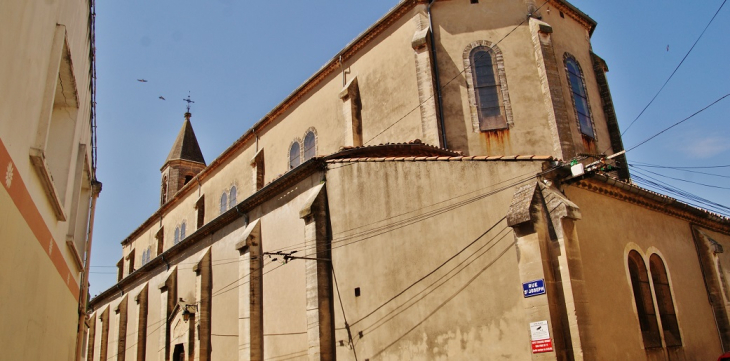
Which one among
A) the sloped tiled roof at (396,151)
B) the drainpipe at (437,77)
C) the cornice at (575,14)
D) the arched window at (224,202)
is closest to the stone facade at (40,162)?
the sloped tiled roof at (396,151)

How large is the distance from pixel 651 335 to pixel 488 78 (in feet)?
30.6

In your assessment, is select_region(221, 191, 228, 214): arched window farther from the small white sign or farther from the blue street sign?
the small white sign

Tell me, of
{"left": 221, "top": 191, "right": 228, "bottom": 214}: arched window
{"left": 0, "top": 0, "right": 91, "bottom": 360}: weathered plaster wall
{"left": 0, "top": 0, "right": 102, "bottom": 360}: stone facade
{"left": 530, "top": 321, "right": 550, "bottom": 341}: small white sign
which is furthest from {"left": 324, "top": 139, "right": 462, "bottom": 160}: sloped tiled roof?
{"left": 221, "top": 191, "right": 228, "bottom": 214}: arched window

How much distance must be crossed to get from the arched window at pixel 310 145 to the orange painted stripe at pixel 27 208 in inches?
528

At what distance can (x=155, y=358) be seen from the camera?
27.9 meters

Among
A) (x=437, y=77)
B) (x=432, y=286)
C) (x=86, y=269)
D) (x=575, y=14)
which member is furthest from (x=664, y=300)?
(x=86, y=269)

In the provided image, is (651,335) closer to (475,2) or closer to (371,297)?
(371,297)

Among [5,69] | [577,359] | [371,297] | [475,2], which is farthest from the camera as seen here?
[475,2]

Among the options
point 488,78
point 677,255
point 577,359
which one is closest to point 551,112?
point 488,78

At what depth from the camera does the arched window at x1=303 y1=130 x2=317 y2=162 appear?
2294cm

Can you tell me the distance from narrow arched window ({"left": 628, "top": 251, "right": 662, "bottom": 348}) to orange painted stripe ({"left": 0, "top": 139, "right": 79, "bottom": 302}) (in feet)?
37.4

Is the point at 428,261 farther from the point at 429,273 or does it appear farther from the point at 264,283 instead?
the point at 264,283

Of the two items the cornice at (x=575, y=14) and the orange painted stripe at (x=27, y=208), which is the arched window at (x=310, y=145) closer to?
the cornice at (x=575, y=14)

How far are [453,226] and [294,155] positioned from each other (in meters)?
12.6
